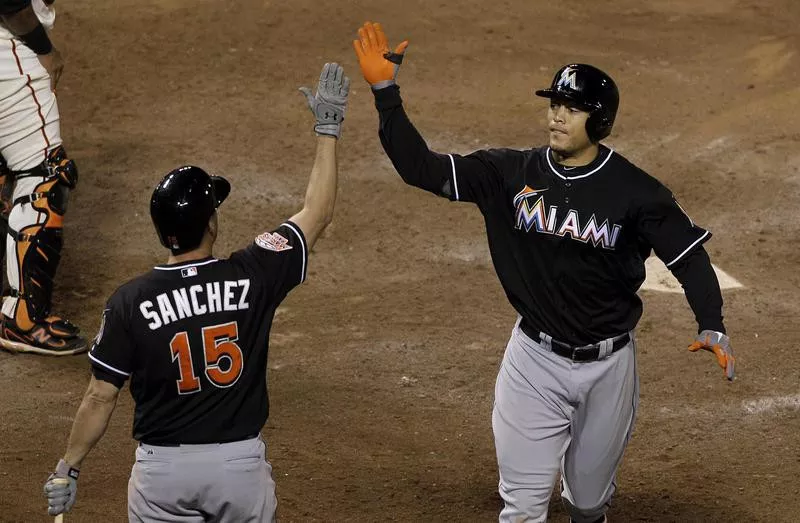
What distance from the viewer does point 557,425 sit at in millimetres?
4766

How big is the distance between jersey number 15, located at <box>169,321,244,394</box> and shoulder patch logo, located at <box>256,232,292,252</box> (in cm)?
33

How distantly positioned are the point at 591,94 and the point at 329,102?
40.8 inches

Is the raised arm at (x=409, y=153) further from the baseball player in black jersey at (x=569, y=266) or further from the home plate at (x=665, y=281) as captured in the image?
the home plate at (x=665, y=281)

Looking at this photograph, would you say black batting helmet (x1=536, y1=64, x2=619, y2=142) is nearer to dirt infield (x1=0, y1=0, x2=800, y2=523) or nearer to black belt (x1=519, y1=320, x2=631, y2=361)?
black belt (x1=519, y1=320, x2=631, y2=361)

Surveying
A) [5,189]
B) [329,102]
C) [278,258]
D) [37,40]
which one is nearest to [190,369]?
[278,258]

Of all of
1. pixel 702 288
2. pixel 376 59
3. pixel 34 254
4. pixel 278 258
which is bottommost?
pixel 34 254

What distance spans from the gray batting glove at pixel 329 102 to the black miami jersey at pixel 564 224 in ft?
0.86

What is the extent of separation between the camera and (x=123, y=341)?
3.95 m

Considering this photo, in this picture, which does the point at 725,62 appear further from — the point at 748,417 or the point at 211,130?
the point at 748,417

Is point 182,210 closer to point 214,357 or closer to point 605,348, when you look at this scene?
point 214,357

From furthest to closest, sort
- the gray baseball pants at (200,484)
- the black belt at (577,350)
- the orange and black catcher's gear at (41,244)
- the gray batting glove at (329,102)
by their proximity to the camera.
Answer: the orange and black catcher's gear at (41,244) → the black belt at (577,350) → the gray batting glove at (329,102) → the gray baseball pants at (200,484)

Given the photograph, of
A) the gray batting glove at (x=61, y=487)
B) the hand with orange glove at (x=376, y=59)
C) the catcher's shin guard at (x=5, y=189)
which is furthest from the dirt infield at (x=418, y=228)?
the hand with orange glove at (x=376, y=59)

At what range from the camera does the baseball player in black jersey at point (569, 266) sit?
15.3ft

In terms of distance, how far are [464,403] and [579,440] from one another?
2.05 metres
